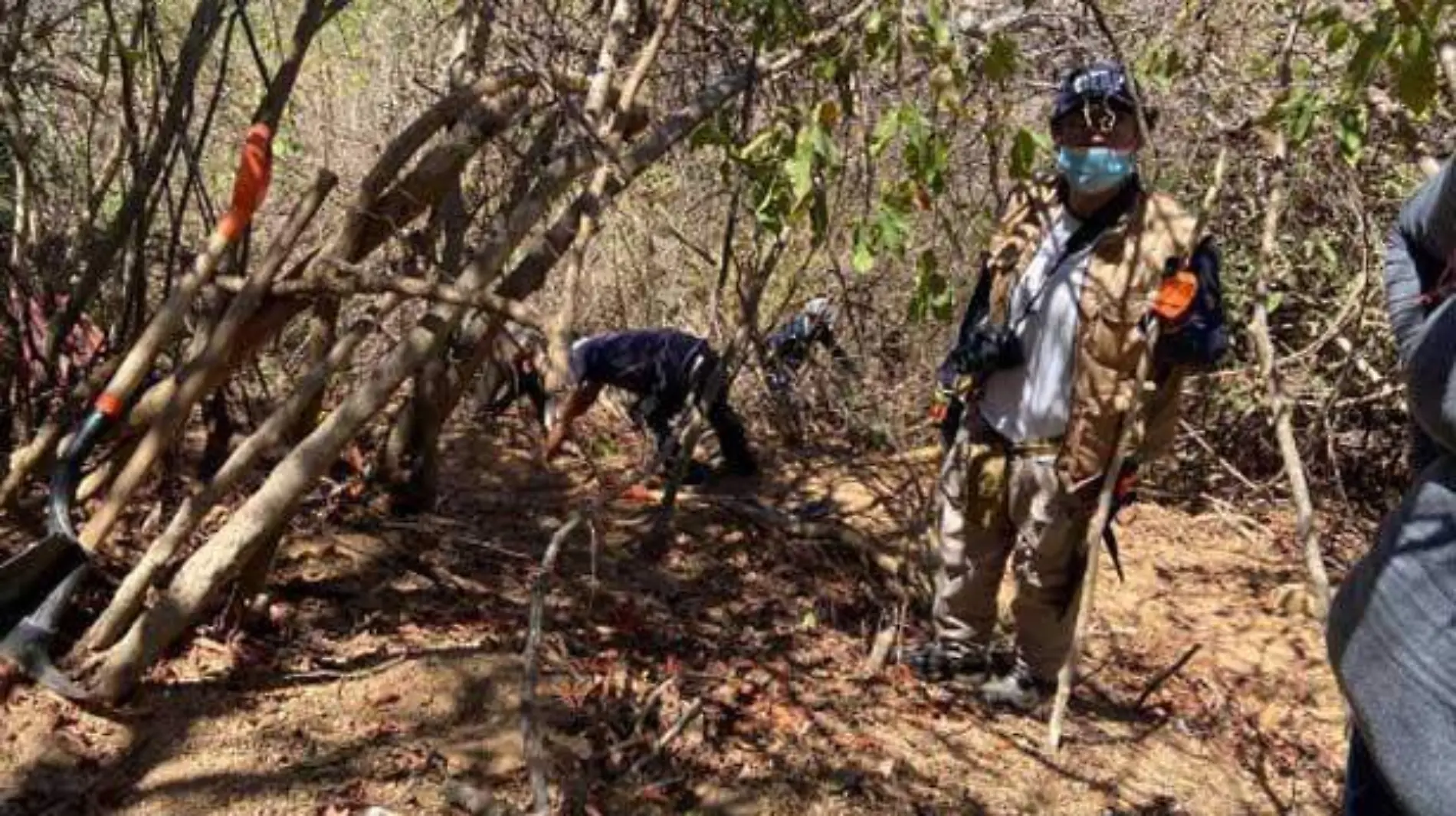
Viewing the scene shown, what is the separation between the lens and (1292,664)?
191 inches

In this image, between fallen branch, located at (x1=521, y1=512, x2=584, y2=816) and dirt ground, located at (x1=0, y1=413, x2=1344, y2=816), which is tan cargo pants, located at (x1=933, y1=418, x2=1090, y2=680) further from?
fallen branch, located at (x1=521, y1=512, x2=584, y2=816)

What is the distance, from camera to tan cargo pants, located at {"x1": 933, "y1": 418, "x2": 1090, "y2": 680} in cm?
329

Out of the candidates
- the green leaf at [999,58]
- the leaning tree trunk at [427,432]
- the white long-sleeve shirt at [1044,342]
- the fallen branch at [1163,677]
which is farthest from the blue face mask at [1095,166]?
the leaning tree trunk at [427,432]

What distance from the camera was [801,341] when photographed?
5.25 meters

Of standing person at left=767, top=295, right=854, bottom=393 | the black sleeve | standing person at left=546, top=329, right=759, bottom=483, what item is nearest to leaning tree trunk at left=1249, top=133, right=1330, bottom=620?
the black sleeve

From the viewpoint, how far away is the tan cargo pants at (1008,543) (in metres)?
3.29

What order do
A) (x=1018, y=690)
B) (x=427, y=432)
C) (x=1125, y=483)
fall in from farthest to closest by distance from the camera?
(x=427, y=432) < (x=1018, y=690) < (x=1125, y=483)

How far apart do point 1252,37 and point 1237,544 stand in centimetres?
265

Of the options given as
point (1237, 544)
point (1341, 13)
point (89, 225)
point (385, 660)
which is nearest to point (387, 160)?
point (89, 225)

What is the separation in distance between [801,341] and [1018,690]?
6.67ft

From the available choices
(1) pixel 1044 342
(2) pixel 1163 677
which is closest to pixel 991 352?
(1) pixel 1044 342

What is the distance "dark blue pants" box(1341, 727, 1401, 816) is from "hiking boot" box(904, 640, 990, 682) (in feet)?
6.27

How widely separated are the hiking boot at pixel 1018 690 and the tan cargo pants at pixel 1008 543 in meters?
0.03

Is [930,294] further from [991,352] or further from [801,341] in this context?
[801,341]
